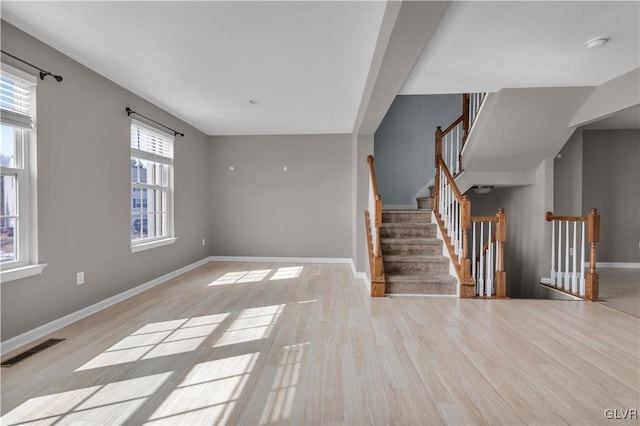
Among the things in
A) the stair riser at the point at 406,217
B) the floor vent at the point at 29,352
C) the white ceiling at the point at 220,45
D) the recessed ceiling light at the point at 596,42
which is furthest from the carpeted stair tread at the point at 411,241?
the floor vent at the point at 29,352

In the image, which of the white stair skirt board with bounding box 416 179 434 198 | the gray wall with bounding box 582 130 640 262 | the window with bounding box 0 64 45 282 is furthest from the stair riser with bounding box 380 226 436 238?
the window with bounding box 0 64 45 282

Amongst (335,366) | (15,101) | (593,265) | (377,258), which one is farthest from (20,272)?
(593,265)

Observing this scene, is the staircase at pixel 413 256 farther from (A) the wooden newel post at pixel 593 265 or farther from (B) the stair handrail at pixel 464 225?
(A) the wooden newel post at pixel 593 265

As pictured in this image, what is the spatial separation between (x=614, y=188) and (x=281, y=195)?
20.8ft

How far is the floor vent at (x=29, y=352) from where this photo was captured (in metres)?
2.16

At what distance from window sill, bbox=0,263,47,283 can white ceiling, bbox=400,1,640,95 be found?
3.70 m

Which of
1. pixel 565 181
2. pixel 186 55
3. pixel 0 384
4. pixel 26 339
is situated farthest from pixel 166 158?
pixel 565 181

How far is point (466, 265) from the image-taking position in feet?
12.1

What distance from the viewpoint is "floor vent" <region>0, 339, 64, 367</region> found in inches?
85.0

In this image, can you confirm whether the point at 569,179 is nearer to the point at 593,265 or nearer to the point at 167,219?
the point at 593,265

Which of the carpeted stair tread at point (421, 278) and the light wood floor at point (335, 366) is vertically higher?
the carpeted stair tread at point (421, 278)

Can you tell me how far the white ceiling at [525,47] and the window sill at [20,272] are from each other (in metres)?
3.70

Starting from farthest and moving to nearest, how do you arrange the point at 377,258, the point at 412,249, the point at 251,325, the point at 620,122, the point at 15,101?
1. the point at 620,122
2. the point at 412,249
3. the point at 377,258
4. the point at 251,325
5. the point at 15,101

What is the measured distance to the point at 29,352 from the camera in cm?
232
